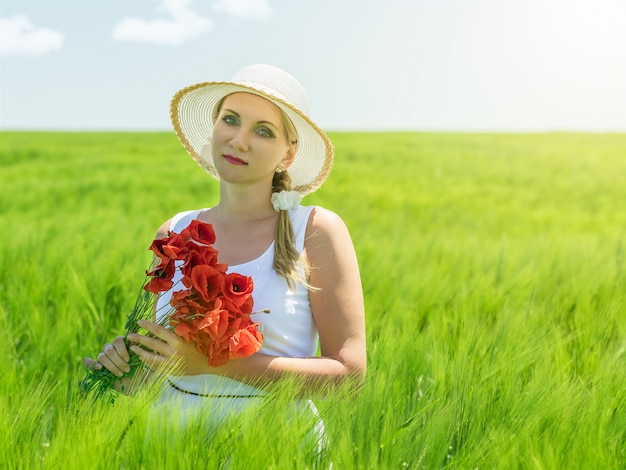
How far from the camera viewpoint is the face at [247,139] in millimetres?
1603

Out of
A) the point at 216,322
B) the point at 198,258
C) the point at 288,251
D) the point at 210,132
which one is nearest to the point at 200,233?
the point at 198,258

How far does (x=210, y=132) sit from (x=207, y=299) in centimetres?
78

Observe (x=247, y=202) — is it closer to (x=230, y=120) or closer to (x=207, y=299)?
(x=230, y=120)

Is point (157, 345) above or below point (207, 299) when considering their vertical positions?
below

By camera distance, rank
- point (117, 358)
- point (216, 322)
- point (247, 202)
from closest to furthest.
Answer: point (216, 322)
point (117, 358)
point (247, 202)

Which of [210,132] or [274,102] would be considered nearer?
[274,102]

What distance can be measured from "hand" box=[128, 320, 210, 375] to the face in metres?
0.40

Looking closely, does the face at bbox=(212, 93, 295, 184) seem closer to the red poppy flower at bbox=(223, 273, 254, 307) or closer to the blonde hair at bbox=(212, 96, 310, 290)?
the blonde hair at bbox=(212, 96, 310, 290)

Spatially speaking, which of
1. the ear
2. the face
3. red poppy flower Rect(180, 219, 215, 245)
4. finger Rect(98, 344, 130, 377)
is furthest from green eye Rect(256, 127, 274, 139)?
finger Rect(98, 344, 130, 377)

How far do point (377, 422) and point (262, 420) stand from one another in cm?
24

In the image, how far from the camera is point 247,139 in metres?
1.60

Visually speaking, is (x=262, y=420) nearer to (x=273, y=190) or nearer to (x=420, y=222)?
(x=273, y=190)

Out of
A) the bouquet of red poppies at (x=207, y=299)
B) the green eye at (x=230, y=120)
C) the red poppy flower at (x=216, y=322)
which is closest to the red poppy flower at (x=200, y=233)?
the bouquet of red poppies at (x=207, y=299)

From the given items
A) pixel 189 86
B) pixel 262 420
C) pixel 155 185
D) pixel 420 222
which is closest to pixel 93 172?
pixel 155 185
